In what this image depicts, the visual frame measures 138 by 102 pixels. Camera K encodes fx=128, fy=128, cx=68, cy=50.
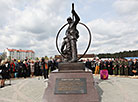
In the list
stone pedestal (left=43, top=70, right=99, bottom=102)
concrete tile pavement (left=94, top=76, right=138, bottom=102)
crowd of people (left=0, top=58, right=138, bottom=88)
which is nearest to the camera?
stone pedestal (left=43, top=70, right=99, bottom=102)

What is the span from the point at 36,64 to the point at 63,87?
350 inches

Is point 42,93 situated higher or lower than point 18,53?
lower

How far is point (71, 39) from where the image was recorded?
6.28 m

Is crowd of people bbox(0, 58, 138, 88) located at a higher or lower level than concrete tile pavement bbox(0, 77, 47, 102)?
higher

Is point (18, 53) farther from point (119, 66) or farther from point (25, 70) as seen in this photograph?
point (119, 66)

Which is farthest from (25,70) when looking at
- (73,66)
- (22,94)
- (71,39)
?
(73,66)

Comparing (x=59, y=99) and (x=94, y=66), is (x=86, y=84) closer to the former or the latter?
(x=59, y=99)

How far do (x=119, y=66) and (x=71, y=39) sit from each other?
331 inches

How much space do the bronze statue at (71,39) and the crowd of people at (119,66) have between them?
7.48 meters

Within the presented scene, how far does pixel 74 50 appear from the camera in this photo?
6.09 m

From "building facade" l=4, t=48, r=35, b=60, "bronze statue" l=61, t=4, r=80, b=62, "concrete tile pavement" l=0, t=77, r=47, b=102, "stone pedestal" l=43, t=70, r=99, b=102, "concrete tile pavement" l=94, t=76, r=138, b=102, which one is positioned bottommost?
"concrete tile pavement" l=94, t=76, r=138, b=102

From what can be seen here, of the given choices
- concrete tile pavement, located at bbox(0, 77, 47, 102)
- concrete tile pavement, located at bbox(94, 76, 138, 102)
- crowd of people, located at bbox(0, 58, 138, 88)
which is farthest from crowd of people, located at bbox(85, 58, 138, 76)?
concrete tile pavement, located at bbox(0, 77, 47, 102)

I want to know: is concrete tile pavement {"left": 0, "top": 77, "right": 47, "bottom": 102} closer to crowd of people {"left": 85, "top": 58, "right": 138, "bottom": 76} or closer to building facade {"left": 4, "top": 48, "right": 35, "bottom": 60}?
crowd of people {"left": 85, "top": 58, "right": 138, "bottom": 76}

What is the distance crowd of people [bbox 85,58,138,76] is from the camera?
40.3 feet
